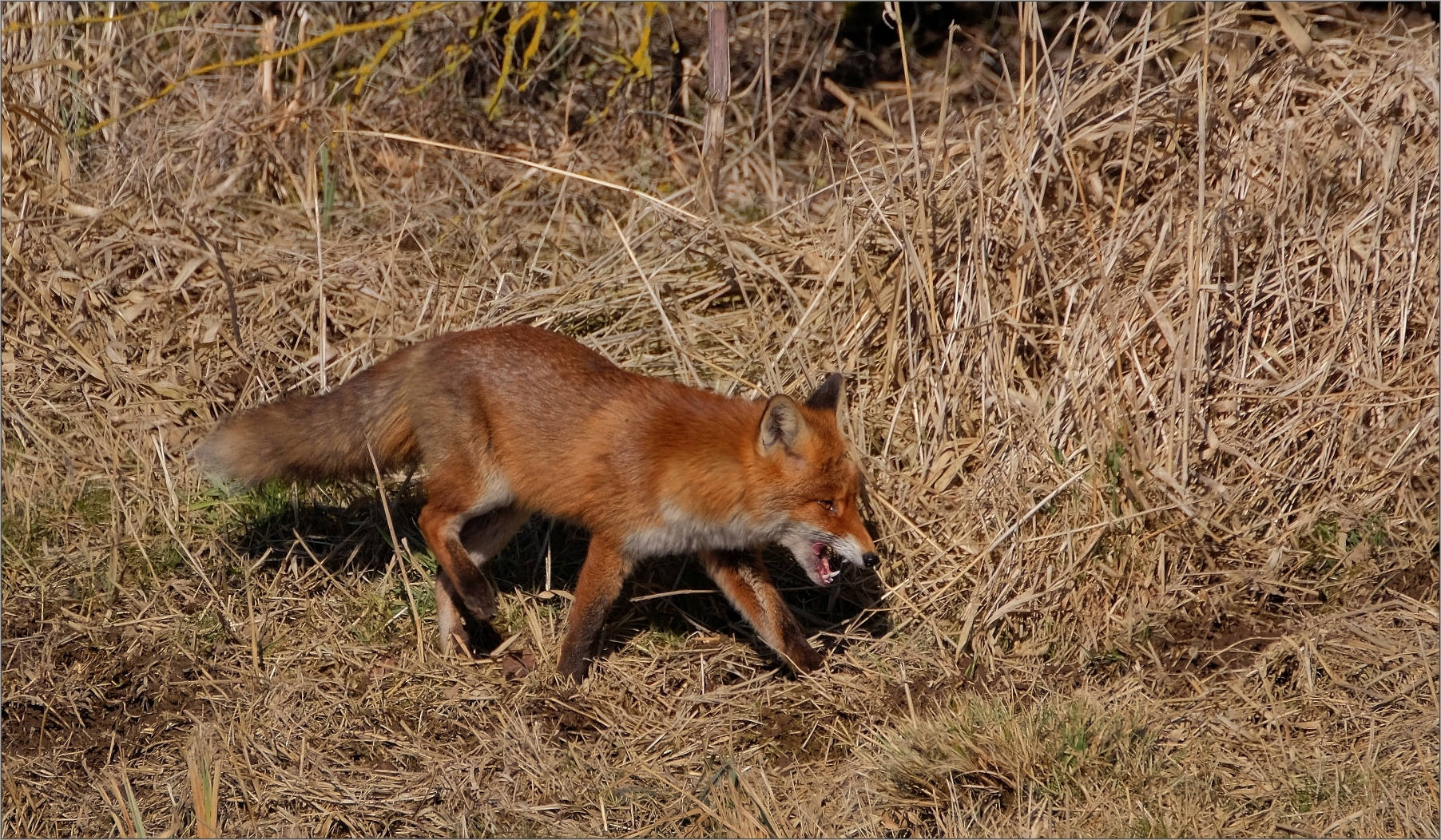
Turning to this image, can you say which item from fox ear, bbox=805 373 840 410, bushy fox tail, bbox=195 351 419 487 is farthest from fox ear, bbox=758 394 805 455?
bushy fox tail, bbox=195 351 419 487

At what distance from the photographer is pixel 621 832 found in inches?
155

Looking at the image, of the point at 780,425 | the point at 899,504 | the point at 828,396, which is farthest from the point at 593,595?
the point at 899,504

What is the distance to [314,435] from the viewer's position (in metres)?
4.62

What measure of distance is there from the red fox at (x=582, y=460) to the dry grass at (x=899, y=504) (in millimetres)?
322

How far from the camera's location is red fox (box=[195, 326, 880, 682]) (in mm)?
4301

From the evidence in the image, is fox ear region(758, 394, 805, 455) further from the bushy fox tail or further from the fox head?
the bushy fox tail

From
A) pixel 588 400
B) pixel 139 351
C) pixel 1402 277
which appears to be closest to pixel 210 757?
pixel 588 400

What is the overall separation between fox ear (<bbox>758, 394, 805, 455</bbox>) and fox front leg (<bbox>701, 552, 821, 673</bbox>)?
58 cm

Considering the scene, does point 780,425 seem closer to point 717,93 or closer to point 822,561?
point 822,561

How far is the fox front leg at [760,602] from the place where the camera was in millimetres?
4574

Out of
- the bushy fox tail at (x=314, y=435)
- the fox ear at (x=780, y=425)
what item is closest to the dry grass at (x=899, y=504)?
the bushy fox tail at (x=314, y=435)

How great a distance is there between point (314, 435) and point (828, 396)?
6.07 feet

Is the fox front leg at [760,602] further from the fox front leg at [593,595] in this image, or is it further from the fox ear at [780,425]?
the fox ear at [780,425]

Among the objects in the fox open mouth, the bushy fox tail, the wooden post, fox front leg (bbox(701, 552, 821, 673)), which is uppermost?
the wooden post
